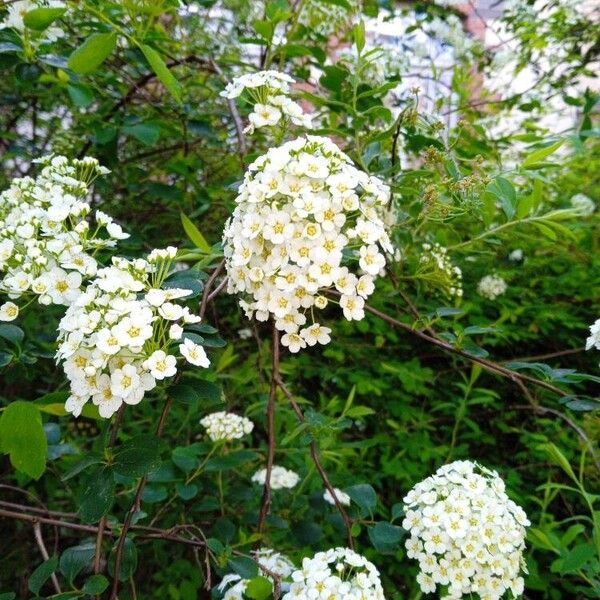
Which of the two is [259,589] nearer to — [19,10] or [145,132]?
[145,132]

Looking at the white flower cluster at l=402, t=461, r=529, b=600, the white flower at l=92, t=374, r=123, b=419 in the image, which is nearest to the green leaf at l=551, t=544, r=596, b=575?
the white flower cluster at l=402, t=461, r=529, b=600

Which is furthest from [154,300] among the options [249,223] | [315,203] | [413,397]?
[413,397]

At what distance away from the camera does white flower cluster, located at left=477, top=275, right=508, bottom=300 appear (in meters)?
2.46

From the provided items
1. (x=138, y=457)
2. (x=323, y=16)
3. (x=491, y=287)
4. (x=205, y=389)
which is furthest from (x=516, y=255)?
(x=138, y=457)

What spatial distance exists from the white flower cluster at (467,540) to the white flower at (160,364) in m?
0.65

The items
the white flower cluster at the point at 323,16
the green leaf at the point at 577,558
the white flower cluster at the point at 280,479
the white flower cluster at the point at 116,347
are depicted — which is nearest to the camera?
the white flower cluster at the point at 116,347

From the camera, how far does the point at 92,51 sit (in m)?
1.25

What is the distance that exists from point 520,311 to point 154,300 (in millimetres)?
1754

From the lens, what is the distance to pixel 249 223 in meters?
1.02

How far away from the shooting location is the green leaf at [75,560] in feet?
4.02

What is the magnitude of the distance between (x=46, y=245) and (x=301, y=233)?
51 centimetres

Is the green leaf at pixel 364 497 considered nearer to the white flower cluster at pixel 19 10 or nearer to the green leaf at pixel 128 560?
the green leaf at pixel 128 560

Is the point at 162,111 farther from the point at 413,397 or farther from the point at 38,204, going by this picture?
the point at 413,397

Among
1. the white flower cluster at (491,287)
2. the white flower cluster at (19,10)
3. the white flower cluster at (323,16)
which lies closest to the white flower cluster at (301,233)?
the white flower cluster at (19,10)
